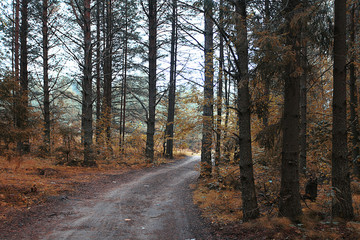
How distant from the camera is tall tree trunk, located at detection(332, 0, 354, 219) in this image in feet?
15.2

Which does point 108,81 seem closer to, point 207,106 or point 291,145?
point 207,106

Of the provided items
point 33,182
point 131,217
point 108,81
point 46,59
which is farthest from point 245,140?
point 108,81

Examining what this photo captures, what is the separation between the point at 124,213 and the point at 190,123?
350cm

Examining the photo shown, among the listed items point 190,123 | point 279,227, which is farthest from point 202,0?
point 279,227

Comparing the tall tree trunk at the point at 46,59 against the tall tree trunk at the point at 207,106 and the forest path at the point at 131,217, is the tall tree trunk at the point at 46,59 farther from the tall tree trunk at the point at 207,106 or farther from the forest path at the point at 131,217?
the tall tree trunk at the point at 207,106

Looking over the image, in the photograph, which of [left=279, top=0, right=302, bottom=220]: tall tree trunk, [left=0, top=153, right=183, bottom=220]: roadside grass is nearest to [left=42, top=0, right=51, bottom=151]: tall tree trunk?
[left=0, top=153, right=183, bottom=220]: roadside grass

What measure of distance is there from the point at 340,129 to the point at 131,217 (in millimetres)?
4995

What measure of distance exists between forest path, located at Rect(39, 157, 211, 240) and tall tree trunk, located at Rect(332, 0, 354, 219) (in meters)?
2.75

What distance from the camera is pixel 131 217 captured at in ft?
18.8

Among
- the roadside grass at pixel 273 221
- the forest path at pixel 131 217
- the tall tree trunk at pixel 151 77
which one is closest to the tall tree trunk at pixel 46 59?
the tall tree trunk at pixel 151 77

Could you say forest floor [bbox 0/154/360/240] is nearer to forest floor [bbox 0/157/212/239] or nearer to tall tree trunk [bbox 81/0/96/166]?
forest floor [bbox 0/157/212/239]

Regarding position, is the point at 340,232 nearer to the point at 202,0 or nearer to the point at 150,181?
the point at 202,0

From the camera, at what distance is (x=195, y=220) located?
5688 mm

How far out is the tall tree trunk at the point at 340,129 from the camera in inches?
182
